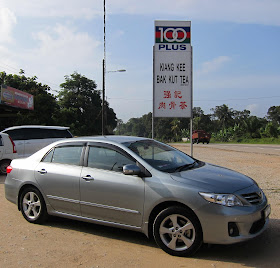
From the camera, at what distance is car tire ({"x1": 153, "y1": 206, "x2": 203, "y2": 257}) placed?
384 cm

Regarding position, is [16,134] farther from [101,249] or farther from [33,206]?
[101,249]

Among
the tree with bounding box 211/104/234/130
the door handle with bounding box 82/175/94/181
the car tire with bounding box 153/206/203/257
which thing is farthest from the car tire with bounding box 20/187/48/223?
the tree with bounding box 211/104/234/130

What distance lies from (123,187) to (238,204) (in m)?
1.50

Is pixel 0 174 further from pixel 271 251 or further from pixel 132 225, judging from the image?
pixel 271 251

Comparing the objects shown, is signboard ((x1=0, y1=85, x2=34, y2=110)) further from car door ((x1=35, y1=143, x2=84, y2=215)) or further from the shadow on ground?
the shadow on ground

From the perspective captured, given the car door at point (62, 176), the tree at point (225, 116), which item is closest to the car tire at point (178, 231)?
the car door at point (62, 176)

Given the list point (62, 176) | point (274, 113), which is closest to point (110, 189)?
point (62, 176)

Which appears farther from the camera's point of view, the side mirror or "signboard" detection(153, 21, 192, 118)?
"signboard" detection(153, 21, 192, 118)

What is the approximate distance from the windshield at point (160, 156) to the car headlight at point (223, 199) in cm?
72

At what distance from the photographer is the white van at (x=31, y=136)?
40.2 ft

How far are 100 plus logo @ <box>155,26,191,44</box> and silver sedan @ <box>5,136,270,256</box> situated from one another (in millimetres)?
4130

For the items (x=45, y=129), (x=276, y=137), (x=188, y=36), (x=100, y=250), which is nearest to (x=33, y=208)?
→ (x=100, y=250)

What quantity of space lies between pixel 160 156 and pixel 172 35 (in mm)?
4760

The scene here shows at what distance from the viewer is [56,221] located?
5480 millimetres
